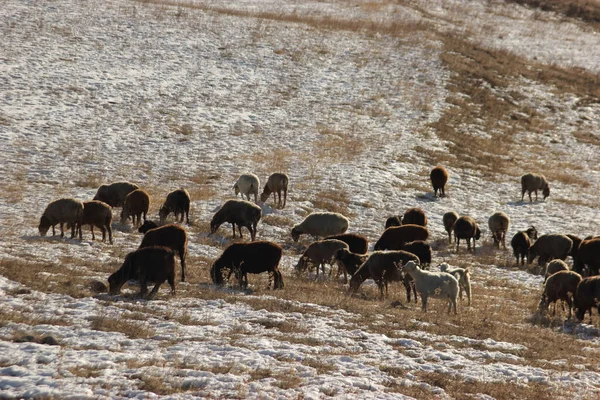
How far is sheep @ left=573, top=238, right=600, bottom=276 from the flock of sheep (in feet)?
0.09

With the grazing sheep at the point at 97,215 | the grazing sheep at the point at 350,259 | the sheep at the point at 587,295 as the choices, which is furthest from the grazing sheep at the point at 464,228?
the grazing sheep at the point at 97,215

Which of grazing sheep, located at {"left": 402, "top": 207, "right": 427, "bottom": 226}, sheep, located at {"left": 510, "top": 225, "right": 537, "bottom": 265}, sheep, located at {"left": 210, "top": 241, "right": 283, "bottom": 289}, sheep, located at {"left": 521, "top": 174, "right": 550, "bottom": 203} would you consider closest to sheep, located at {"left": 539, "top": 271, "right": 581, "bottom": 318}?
sheep, located at {"left": 510, "top": 225, "right": 537, "bottom": 265}

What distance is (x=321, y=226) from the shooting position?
73.3ft

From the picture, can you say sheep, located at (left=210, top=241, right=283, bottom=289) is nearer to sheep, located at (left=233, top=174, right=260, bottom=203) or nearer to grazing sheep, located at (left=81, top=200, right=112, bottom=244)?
grazing sheep, located at (left=81, top=200, right=112, bottom=244)

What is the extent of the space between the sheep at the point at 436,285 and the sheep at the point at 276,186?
11.1 meters

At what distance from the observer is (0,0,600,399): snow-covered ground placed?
10.6 metres

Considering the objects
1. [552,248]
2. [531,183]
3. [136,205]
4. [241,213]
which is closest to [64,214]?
[136,205]

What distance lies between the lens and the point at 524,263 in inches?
919

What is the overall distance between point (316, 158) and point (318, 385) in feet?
78.1

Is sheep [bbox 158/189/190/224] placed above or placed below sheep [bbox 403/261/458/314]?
above

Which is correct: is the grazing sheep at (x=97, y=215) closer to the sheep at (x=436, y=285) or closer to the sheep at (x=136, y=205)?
the sheep at (x=136, y=205)

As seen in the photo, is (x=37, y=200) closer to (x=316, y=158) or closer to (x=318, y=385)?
(x=316, y=158)

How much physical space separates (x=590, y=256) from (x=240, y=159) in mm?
16733

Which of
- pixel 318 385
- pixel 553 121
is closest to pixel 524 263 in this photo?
pixel 318 385
